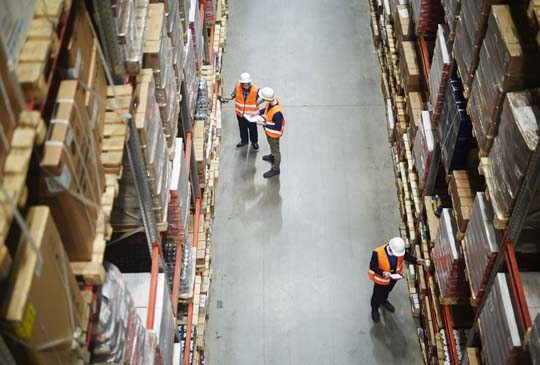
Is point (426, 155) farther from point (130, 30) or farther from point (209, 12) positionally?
point (209, 12)

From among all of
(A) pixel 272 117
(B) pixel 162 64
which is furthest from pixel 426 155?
(B) pixel 162 64

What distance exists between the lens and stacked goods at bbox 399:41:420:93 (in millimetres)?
9750

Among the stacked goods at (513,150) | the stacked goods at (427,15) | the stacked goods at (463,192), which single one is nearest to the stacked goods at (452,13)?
the stacked goods at (427,15)

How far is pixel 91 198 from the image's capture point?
4.23 metres

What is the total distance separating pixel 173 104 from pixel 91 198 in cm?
303

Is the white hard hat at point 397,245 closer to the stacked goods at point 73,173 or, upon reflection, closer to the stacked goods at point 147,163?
the stacked goods at point 147,163

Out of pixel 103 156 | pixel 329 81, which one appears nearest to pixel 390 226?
pixel 329 81

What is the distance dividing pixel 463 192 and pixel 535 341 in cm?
245

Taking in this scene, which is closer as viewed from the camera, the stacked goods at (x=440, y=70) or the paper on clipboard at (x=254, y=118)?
the stacked goods at (x=440, y=70)

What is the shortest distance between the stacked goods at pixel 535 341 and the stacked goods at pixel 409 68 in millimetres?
5355

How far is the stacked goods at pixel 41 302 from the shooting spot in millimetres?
2982

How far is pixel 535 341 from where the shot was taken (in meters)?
5.11

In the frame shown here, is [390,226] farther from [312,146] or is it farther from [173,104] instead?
[173,104]

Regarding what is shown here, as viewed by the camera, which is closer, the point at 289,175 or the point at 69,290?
the point at 69,290
